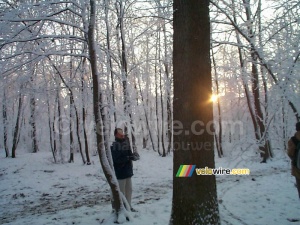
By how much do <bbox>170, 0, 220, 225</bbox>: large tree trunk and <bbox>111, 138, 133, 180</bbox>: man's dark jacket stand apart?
2.54 metres

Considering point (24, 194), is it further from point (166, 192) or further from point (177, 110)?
point (177, 110)

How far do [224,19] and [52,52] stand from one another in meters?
4.72

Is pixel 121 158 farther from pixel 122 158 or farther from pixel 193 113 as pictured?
pixel 193 113

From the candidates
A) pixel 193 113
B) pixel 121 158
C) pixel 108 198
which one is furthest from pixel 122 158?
pixel 193 113

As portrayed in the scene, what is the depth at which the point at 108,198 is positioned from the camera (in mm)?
7938

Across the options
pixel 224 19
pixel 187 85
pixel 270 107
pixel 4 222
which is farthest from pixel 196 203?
pixel 224 19

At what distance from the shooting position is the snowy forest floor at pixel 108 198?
5672 millimetres

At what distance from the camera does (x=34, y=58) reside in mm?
5754

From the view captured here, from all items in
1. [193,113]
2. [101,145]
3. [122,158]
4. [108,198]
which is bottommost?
[108,198]

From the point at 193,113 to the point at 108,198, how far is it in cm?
558

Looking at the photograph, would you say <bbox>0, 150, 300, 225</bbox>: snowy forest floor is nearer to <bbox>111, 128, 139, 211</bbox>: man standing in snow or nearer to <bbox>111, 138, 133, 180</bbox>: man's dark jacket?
<bbox>111, 128, 139, 211</bbox>: man standing in snow

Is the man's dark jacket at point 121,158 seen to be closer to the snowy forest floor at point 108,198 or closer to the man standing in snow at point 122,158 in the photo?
the man standing in snow at point 122,158

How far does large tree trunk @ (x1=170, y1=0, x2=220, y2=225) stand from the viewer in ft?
11.1

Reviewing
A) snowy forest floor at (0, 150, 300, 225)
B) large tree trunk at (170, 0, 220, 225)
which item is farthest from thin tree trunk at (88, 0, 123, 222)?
large tree trunk at (170, 0, 220, 225)
